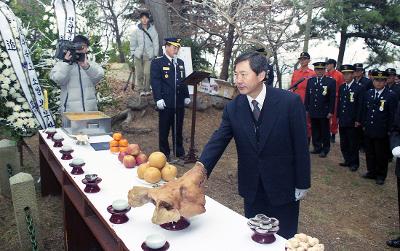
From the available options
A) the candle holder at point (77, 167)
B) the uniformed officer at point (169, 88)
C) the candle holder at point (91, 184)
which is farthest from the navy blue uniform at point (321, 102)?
the candle holder at point (91, 184)

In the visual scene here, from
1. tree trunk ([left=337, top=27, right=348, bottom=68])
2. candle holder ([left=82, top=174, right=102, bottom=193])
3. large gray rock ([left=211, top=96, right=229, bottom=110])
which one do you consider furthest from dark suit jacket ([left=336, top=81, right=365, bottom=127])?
tree trunk ([left=337, top=27, right=348, bottom=68])

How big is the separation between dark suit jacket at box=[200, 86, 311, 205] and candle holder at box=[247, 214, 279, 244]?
0.81 m

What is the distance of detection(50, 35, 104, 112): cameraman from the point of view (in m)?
5.10

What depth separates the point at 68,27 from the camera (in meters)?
6.15

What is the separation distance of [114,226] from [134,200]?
197 mm

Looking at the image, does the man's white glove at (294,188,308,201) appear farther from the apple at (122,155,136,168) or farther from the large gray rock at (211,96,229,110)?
the large gray rock at (211,96,229,110)

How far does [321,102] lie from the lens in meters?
8.07

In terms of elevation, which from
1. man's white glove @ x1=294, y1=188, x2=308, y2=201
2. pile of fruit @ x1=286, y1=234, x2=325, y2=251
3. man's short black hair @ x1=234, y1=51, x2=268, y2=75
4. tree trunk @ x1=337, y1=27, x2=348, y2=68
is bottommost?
man's white glove @ x1=294, y1=188, x2=308, y2=201

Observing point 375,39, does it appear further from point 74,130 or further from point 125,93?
point 74,130

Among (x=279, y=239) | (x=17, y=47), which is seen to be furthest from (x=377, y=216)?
(x=17, y=47)

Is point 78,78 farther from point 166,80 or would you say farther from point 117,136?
point 166,80

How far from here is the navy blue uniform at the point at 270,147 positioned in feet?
9.68

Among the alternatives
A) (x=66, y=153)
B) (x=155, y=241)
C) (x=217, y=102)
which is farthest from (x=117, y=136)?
(x=217, y=102)

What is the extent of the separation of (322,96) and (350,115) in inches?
31.7
